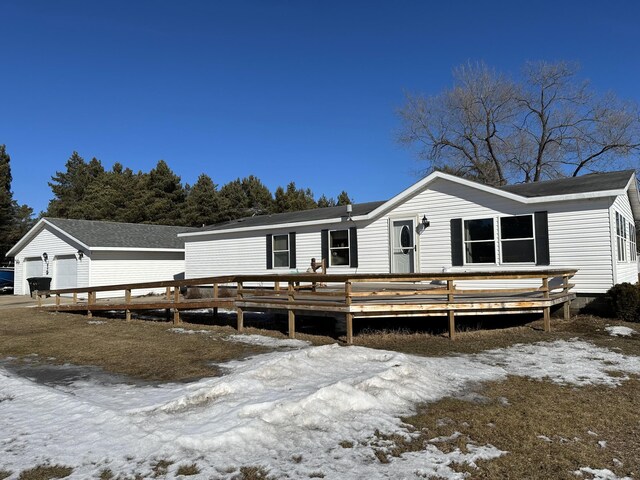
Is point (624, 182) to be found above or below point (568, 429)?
above

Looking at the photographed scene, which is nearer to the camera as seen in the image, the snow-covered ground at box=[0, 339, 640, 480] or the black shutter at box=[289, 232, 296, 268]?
the snow-covered ground at box=[0, 339, 640, 480]

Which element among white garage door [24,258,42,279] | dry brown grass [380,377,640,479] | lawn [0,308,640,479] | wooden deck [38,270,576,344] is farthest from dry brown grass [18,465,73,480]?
white garage door [24,258,42,279]

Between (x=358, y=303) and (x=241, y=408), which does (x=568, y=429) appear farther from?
(x=358, y=303)

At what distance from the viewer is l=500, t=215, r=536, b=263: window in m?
12.0

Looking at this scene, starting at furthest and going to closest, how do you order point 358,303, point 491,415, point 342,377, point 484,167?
point 484,167 < point 358,303 < point 342,377 < point 491,415

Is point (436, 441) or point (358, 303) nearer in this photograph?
point (436, 441)

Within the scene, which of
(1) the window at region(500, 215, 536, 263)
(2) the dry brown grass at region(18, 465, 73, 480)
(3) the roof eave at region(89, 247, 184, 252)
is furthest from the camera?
(3) the roof eave at region(89, 247, 184, 252)

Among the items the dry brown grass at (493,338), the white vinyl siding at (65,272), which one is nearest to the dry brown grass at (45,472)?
the dry brown grass at (493,338)

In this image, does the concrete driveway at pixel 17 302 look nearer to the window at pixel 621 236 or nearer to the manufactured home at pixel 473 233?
the manufactured home at pixel 473 233

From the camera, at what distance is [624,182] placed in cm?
1100

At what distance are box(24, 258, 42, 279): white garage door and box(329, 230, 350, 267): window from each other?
18.1 meters

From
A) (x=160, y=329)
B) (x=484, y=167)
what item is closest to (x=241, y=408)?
(x=160, y=329)

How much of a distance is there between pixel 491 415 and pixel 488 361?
2682 mm

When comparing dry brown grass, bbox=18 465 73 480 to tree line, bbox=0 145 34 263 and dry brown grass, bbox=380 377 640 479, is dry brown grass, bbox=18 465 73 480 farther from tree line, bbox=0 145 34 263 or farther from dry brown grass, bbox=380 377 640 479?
tree line, bbox=0 145 34 263
